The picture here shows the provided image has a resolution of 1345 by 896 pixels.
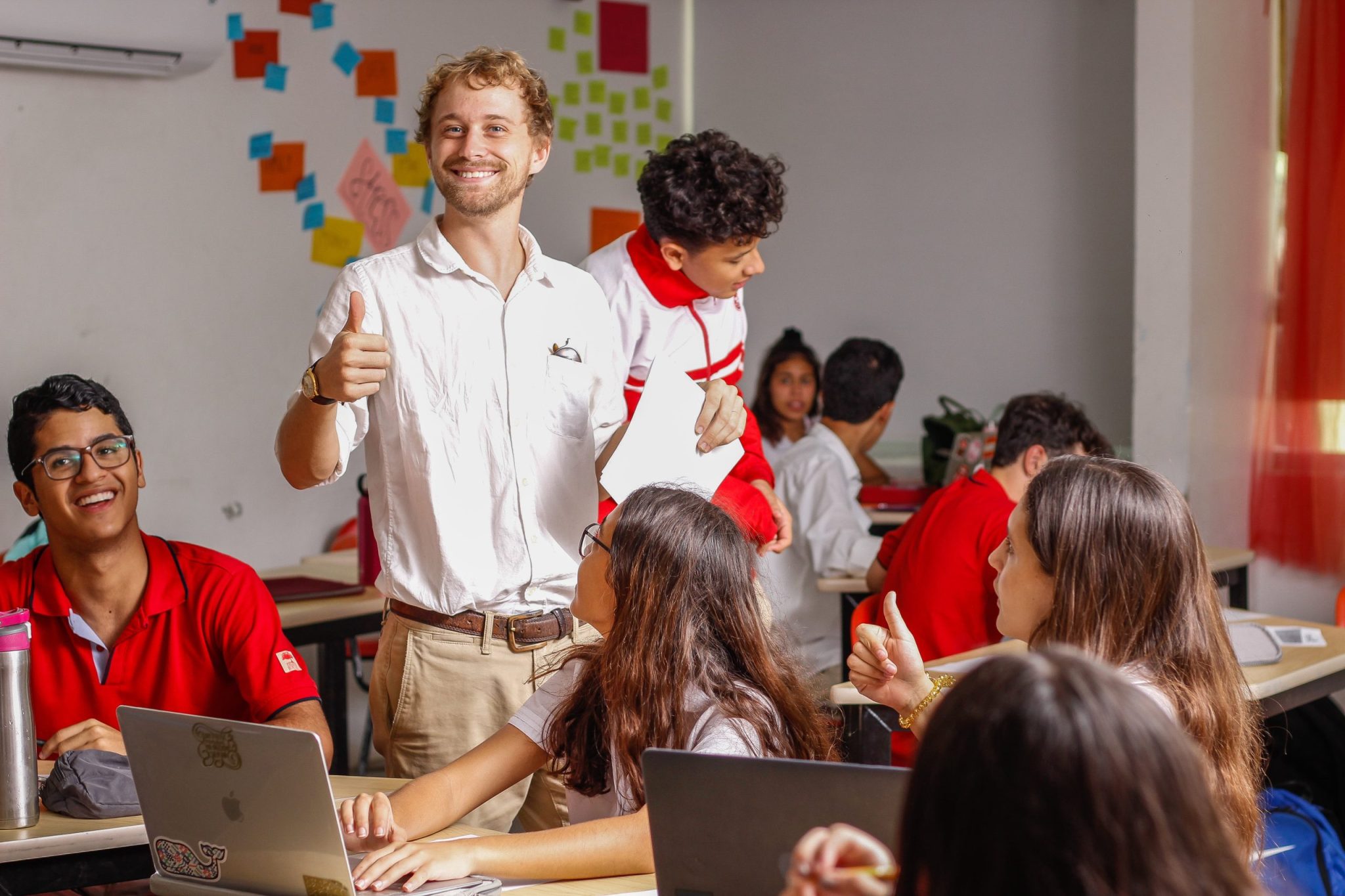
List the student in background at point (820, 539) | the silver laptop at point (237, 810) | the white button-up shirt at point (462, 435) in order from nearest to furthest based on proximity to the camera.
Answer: the silver laptop at point (237, 810)
the white button-up shirt at point (462, 435)
the student in background at point (820, 539)

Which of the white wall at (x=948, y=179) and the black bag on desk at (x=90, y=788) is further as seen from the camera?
the white wall at (x=948, y=179)

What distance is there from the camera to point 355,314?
1.71 meters

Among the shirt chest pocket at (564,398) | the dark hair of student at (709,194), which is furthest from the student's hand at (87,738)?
the dark hair of student at (709,194)

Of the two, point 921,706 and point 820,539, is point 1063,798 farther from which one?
point 820,539

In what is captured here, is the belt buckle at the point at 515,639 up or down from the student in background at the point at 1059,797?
down

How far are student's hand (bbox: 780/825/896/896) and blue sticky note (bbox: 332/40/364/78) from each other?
3.74 m

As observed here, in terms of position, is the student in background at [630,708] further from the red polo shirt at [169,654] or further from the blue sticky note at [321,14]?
the blue sticky note at [321,14]

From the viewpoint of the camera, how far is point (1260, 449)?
3.80m

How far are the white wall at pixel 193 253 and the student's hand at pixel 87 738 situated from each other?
69.7 inches

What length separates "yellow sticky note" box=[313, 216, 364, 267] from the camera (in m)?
4.06

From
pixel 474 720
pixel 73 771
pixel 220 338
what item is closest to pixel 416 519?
pixel 474 720

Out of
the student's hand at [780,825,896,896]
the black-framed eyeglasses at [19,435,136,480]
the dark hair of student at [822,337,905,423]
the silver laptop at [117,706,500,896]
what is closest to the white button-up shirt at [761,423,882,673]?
the dark hair of student at [822,337,905,423]

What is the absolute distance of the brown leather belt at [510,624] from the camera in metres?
1.94

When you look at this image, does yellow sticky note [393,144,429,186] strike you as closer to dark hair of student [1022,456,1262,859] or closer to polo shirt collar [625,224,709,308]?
polo shirt collar [625,224,709,308]
